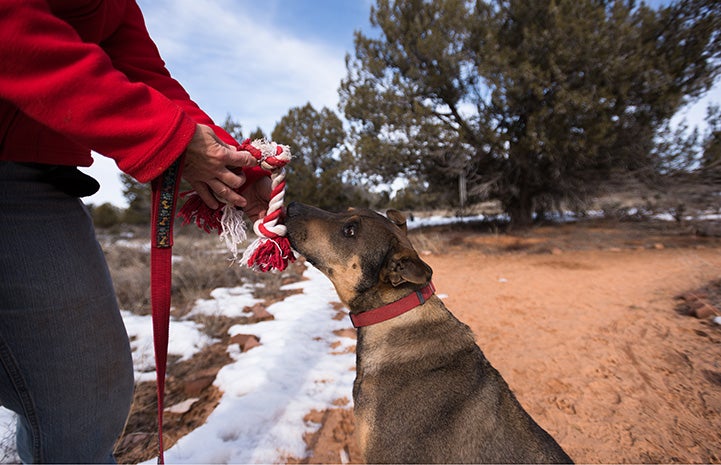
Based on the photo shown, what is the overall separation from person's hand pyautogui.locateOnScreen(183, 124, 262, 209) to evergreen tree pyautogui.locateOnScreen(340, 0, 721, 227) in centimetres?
1014

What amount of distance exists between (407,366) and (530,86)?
9.80 m

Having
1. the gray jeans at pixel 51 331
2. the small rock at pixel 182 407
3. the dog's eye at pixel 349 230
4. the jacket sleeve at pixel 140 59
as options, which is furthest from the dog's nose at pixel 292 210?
the small rock at pixel 182 407

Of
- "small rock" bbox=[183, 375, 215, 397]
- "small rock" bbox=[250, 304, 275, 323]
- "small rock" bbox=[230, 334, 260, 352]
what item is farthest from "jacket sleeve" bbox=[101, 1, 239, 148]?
"small rock" bbox=[250, 304, 275, 323]

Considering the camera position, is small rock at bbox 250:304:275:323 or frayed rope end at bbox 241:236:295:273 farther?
small rock at bbox 250:304:275:323

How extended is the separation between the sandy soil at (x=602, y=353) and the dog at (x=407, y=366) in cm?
93

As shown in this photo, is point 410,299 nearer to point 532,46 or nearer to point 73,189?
point 73,189

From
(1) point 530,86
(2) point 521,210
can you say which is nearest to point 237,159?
(1) point 530,86

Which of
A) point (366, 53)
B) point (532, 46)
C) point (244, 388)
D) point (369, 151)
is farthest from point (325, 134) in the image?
point (244, 388)

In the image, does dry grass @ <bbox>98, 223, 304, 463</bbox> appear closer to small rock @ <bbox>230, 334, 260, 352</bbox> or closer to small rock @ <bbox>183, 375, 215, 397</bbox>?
small rock @ <bbox>183, 375, 215, 397</bbox>

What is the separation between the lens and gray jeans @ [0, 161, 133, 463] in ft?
3.76

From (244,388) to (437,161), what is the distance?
36.7 feet

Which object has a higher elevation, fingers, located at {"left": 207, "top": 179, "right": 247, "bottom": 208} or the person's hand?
the person's hand

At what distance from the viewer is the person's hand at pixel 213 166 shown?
1.32 m

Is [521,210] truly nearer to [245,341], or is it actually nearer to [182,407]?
[245,341]
